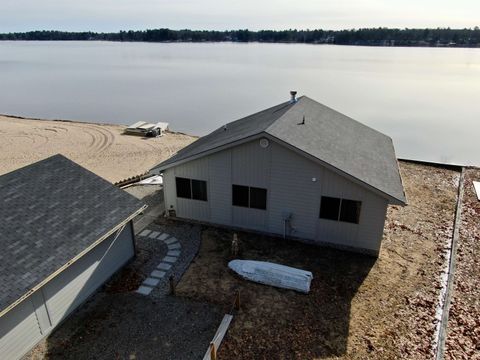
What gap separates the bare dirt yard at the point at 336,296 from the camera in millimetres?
9242

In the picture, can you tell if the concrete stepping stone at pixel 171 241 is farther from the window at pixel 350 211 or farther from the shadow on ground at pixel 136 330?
the window at pixel 350 211

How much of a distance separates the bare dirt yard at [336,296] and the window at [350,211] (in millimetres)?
1327

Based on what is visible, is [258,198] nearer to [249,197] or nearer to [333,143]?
[249,197]

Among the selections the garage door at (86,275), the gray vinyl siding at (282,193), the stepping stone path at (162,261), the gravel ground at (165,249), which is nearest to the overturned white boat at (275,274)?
the gravel ground at (165,249)

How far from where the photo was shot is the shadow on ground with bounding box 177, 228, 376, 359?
363 inches

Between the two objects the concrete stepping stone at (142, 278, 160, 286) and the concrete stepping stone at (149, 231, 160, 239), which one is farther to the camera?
the concrete stepping stone at (149, 231, 160, 239)

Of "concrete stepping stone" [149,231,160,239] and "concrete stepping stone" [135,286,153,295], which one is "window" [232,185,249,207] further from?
"concrete stepping stone" [135,286,153,295]

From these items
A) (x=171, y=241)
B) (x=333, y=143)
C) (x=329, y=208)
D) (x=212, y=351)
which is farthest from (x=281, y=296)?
(x=333, y=143)

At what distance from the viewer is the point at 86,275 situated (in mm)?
10570

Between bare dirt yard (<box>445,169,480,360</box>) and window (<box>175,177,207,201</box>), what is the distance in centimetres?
957

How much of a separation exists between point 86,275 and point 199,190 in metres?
5.79

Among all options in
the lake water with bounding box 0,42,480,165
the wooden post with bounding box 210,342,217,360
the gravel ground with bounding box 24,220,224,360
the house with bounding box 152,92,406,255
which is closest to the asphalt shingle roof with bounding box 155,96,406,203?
the house with bounding box 152,92,406,255

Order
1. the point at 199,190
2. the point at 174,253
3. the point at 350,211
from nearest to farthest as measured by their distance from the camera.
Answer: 1. the point at 350,211
2. the point at 174,253
3. the point at 199,190

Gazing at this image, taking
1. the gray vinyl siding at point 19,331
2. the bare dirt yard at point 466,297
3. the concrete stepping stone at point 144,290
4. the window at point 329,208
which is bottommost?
the bare dirt yard at point 466,297
